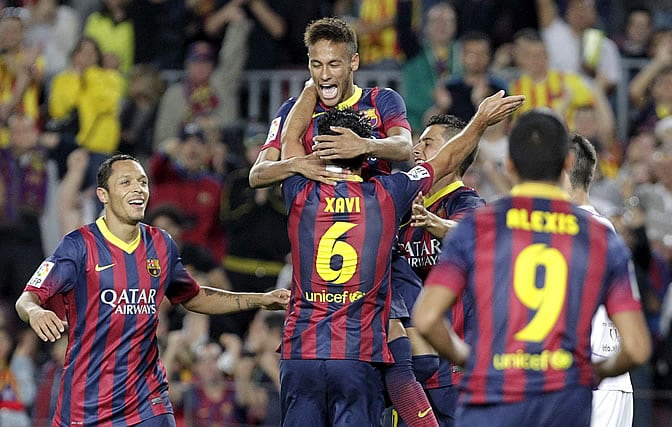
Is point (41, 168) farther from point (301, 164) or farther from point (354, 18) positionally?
point (301, 164)

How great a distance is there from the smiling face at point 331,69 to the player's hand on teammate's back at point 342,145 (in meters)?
0.54

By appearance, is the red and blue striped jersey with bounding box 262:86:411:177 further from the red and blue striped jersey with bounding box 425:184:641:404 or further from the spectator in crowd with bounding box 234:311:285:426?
the spectator in crowd with bounding box 234:311:285:426

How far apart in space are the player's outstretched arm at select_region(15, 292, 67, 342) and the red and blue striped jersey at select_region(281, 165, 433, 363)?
1254 mm

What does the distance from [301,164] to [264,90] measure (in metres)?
8.28

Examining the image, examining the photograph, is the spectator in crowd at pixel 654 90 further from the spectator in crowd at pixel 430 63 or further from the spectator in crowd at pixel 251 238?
the spectator in crowd at pixel 251 238

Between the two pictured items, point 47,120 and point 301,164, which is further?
point 47,120

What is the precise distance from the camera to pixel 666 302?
38.9ft

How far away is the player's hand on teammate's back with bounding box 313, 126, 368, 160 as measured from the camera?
709 centimetres

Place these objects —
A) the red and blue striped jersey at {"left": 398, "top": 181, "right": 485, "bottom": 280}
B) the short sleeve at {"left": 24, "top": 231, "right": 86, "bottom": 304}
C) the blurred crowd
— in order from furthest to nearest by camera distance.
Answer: the blurred crowd
the red and blue striped jersey at {"left": 398, "top": 181, "right": 485, "bottom": 280}
the short sleeve at {"left": 24, "top": 231, "right": 86, "bottom": 304}

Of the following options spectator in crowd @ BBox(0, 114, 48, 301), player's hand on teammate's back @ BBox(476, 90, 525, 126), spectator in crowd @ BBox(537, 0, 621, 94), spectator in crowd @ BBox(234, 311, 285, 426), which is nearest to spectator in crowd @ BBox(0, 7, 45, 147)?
spectator in crowd @ BBox(0, 114, 48, 301)

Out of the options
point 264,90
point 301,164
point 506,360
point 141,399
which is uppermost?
point 264,90

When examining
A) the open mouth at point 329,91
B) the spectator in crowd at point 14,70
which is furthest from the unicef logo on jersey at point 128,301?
the spectator in crowd at point 14,70

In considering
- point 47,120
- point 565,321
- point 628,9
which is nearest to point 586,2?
point 628,9

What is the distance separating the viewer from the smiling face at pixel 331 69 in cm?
756
